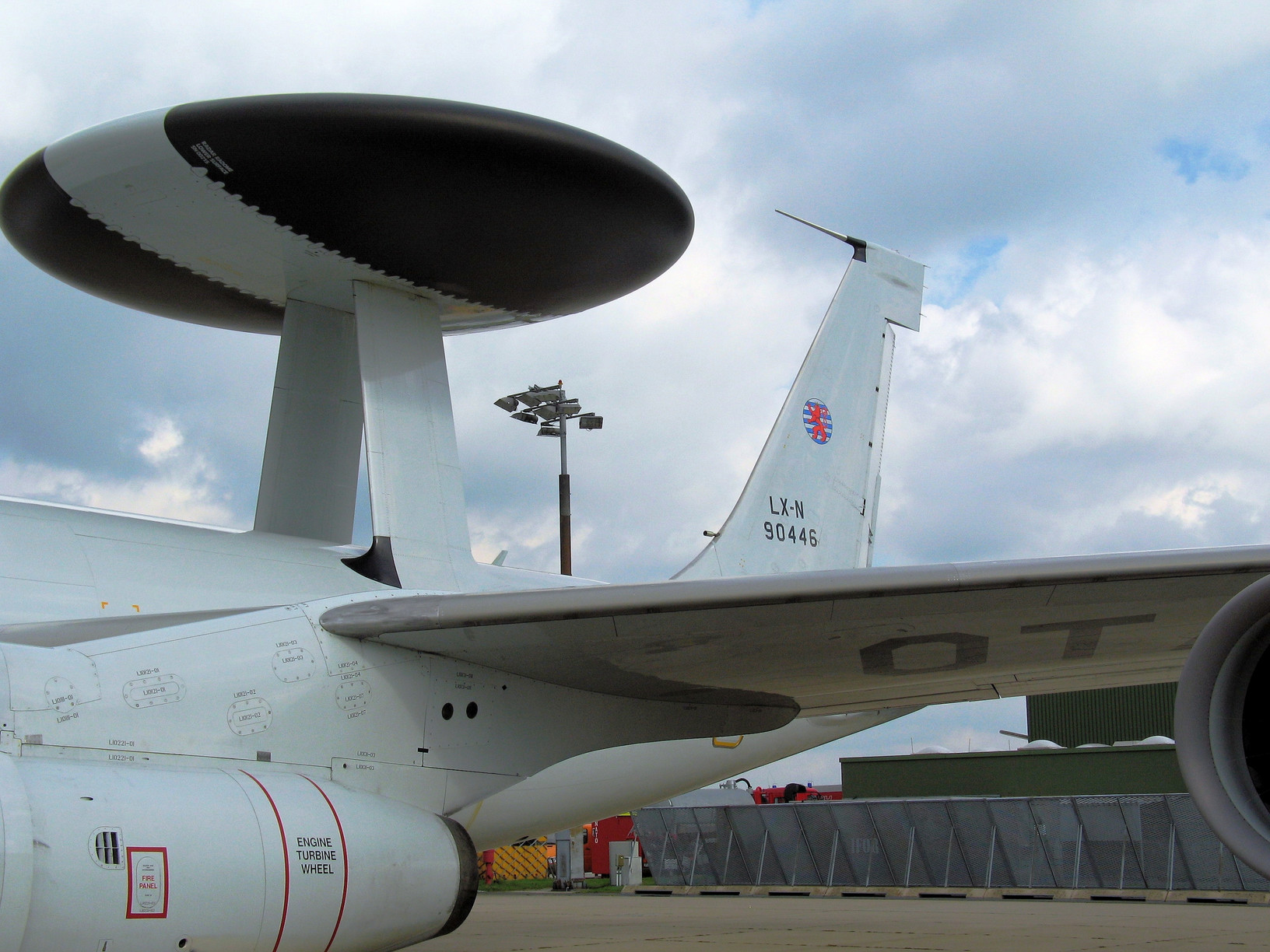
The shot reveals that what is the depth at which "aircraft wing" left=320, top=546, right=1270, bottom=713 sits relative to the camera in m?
5.99

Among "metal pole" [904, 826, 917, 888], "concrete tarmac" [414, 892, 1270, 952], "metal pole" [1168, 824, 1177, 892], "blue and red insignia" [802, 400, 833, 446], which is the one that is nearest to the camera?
"concrete tarmac" [414, 892, 1270, 952]

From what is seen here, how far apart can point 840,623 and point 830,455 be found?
237 inches

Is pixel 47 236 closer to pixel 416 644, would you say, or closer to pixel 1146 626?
pixel 416 644

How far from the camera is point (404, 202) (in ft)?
39.4

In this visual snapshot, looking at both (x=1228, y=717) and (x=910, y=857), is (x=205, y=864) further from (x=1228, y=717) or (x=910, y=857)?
(x=910, y=857)

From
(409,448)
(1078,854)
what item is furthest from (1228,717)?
(1078,854)

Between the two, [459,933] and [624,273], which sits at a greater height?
[624,273]

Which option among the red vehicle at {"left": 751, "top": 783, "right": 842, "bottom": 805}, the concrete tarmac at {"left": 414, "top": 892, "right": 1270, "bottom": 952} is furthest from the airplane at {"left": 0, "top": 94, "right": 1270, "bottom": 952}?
the red vehicle at {"left": 751, "top": 783, "right": 842, "bottom": 805}

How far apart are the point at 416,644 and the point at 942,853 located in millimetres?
14715

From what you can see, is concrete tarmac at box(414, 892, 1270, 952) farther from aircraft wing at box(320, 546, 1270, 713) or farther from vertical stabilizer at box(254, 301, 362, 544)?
vertical stabilizer at box(254, 301, 362, 544)

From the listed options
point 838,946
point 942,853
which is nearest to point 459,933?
point 838,946

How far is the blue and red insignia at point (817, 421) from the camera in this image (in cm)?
1245

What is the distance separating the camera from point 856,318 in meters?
13.2

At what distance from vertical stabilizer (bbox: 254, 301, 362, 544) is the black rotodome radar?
1109 millimetres
